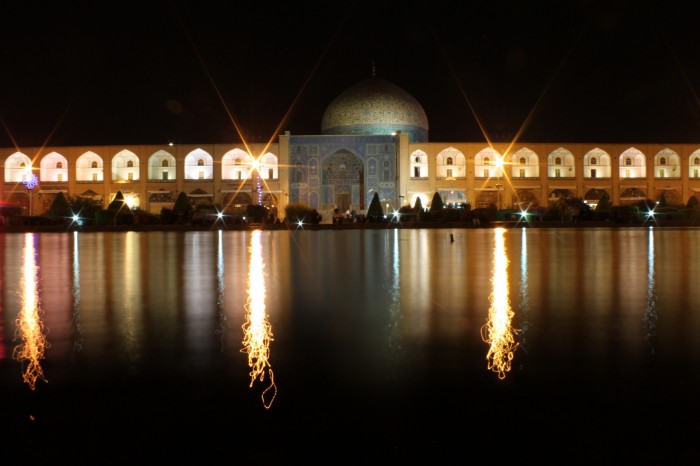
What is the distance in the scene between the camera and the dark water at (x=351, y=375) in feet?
4.91

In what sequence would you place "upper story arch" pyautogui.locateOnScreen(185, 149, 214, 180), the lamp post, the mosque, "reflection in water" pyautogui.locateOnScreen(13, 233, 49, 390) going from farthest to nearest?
"upper story arch" pyautogui.locateOnScreen(185, 149, 214, 180) < the mosque < the lamp post < "reflection in water" pyautogui.locateOnScreen(13, 233, 49, 390)

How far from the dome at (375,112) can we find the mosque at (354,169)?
4 cm

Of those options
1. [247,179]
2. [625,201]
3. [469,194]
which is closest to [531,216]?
[469,194]

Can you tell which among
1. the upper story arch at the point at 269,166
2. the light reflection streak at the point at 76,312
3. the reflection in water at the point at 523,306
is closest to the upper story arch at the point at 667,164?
the upper story arch at the point at 269,166

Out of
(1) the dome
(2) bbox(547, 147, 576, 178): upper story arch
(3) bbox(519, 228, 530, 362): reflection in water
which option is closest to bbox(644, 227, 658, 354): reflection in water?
(3) bbox(519, 228, 530, 362): reflection in water

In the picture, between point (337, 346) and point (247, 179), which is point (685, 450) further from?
point (247, 179)

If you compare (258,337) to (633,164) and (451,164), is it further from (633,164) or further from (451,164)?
(633,164)

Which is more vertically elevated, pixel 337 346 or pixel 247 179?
pixel 247 179

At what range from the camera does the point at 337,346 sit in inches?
96.5

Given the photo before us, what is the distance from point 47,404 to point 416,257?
5.52 metres

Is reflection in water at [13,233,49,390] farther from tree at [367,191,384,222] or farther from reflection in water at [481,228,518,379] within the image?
tree at [367,191,384,222]

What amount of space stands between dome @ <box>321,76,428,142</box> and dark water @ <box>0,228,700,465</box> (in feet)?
86.9

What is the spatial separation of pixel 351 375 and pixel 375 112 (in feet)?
94.5

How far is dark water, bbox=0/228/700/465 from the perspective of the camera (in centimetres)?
150
